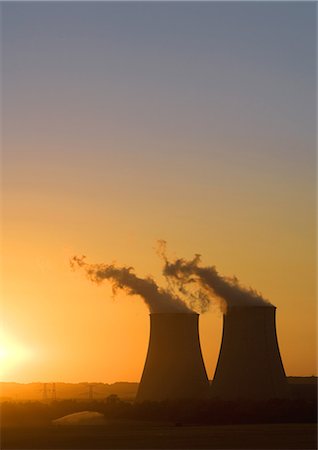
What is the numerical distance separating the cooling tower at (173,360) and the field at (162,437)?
2.47 metres

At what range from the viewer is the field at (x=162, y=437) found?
22.0 m

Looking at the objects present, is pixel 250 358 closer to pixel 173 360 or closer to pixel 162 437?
pixel 173 360

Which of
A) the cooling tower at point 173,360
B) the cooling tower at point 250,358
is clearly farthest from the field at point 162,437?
the cooling tower at point 173,360

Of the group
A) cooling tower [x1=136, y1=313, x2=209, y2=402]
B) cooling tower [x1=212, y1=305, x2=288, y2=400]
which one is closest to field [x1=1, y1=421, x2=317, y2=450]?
cooling tower [x1=212, y1=305, x2=288, y2=400]

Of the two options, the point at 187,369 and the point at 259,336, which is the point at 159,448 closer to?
the point at 259,336

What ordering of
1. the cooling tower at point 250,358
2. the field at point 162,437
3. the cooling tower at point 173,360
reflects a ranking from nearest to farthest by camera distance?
the field at point 162,437 < the cooling tower at point 250,358 < the cooling tower at point 173,360

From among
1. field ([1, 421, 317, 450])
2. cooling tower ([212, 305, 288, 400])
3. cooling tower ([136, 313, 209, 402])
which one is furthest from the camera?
cooling tower ([136, 313, 209, 402])

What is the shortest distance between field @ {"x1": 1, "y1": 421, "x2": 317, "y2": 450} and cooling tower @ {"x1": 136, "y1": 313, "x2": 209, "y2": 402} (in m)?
2.47

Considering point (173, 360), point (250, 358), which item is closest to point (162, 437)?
point (250, 358)

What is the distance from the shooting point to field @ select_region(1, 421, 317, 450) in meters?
22.0

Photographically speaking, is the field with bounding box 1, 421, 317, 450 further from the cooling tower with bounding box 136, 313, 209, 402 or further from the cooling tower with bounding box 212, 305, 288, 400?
the cooling tower with bounding box 136, 313, 209, 402

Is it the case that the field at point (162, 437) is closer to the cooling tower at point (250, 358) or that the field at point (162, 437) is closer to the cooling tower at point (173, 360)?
the cooling tower at point (250, 358)

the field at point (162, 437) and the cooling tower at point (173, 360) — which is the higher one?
the cooling tower at point (173, 360)

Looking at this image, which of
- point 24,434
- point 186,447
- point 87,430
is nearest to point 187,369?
point 87,430
